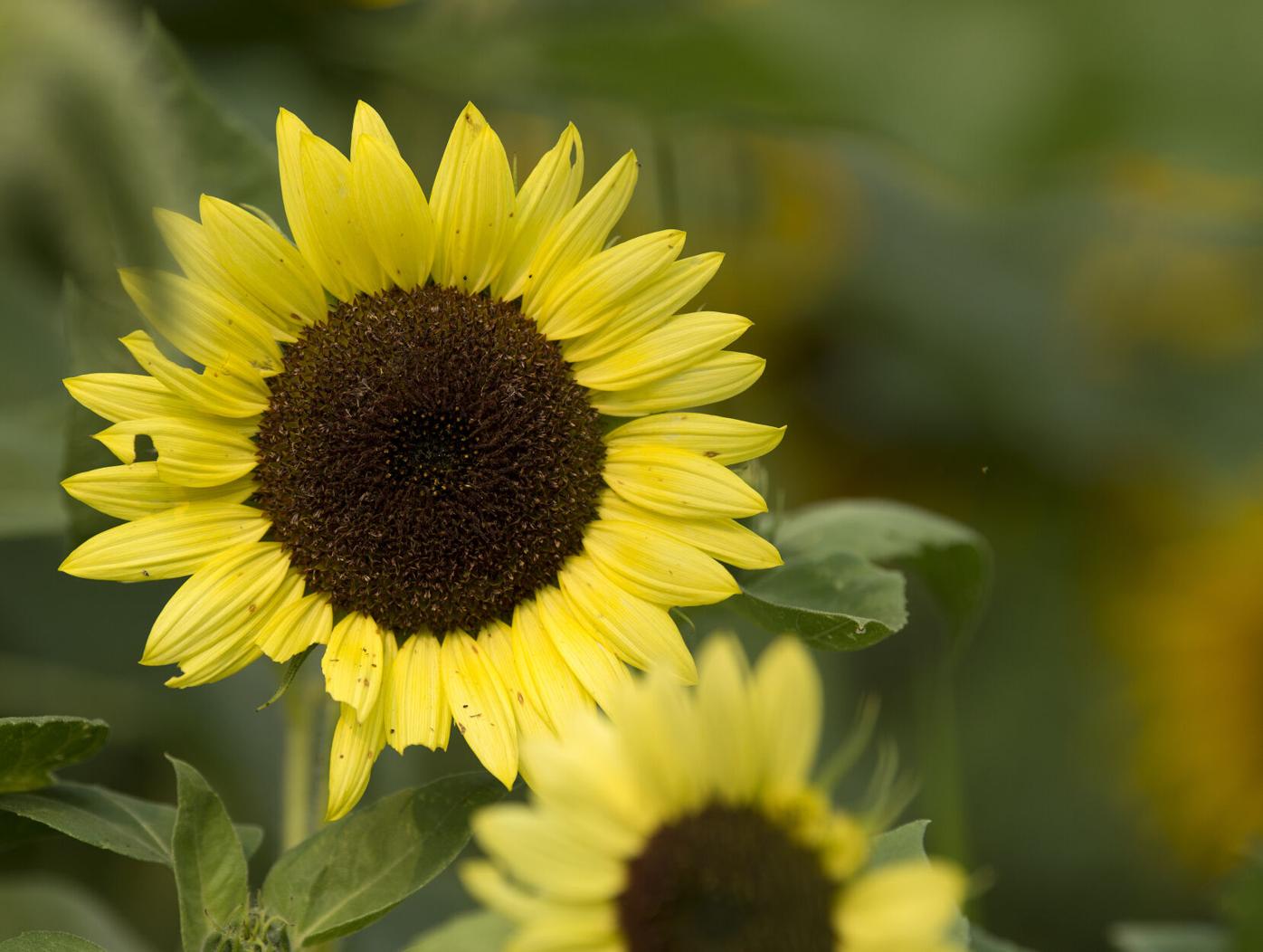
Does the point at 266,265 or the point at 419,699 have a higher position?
the point at 266,265

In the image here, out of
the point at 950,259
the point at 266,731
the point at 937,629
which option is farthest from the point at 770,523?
the point at 950,259

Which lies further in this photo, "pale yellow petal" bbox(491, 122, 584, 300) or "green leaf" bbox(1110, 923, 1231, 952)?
"green leaf" bbox(1110, 923, 1231, 952)

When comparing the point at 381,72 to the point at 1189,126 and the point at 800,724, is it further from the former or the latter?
the point at 800,724

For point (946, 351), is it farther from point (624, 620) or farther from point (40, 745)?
point (40, 745)

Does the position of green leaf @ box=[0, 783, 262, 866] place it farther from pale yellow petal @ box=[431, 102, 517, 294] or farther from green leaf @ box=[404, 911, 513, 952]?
pale yellow petal @ box=[431, 102, 517, 294]

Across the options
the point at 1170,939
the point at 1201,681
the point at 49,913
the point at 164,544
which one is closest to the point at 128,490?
the point at 164,544

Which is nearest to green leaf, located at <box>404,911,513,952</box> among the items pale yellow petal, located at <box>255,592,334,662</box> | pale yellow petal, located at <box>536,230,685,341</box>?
pale yellow petal, located at <box>255,592,334,662</box>
